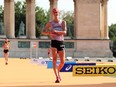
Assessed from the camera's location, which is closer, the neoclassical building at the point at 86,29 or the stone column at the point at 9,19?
the neoclassical building at the point at 86,29

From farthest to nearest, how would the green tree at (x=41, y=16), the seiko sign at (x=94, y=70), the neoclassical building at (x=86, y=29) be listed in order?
the green tree at (x=41, y=16)
the neoclassical building at (x=86, y=29)
the seiko sign at (x=94, y=70)

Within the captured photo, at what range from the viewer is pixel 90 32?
77.2 meters

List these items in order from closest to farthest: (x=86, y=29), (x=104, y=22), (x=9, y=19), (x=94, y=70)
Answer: (x=94, y=70) < (x=86, y=29) < (x=9, y=19) < (x=104, y=22)

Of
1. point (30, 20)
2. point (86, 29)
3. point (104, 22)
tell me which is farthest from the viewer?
point (104, 22)

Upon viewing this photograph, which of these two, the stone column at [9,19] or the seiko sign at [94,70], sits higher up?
the stone column at [9,19]

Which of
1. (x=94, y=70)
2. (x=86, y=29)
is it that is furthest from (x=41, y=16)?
(x=94, y=70)

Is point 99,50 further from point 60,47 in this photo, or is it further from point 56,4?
point 60,47

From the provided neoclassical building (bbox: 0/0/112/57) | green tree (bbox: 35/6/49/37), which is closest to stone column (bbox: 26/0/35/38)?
neoclassical building (bbox: 0/0/112/57)

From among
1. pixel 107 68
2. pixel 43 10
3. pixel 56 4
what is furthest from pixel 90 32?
pixel 43 10

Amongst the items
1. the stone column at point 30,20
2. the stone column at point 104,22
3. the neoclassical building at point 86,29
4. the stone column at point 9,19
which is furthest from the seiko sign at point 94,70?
the stone column at point 104,22

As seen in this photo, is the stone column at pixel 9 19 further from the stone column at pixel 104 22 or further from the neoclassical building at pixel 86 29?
the stone column at pixel 104 22

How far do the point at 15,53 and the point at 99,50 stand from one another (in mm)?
14663

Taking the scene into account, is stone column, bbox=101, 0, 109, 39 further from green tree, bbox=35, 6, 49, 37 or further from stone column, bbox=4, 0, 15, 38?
green tree, bbox=35, 6, 49, 37

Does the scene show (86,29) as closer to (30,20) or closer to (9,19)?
(30,20)
